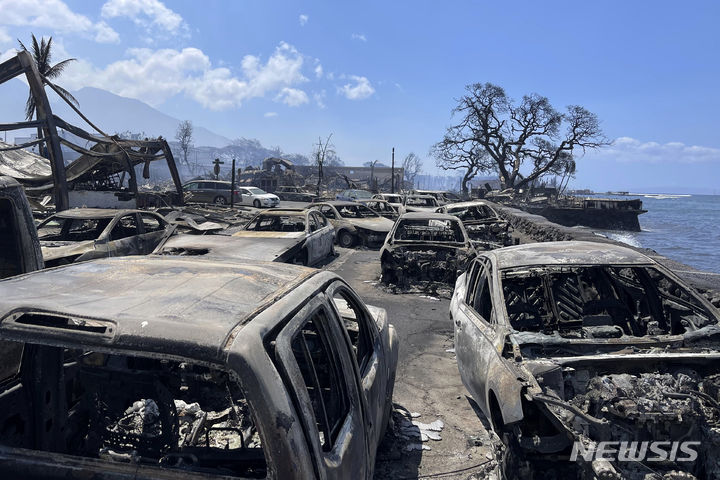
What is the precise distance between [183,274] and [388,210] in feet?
59.0

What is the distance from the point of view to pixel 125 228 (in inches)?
397

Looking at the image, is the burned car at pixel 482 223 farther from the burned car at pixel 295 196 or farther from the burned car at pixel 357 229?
the burned car at pixel 295 196

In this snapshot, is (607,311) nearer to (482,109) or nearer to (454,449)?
(454,449)

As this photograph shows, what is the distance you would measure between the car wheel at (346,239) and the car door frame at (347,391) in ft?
42.1

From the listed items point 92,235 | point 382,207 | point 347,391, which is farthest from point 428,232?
point 347,391

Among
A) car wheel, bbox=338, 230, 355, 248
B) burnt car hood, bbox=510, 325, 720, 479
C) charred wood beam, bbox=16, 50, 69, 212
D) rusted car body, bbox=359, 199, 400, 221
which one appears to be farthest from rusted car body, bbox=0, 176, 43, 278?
rusted car body, bbox=359, 199, 400, 221

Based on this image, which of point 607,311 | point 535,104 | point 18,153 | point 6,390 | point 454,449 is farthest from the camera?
point 535,104

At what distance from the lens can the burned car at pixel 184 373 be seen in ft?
5.57

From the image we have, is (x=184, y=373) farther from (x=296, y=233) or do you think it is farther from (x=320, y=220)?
(x=320, y=220)

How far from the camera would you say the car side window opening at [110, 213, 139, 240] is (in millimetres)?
9648

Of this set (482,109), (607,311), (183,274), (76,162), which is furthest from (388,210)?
(482,109)

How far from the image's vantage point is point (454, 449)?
4086 millimetres

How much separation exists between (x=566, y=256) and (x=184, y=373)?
3.50 m

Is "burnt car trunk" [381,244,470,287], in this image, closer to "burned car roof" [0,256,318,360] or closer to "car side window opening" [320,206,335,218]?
"car side window opening" [320,206,335,218]
